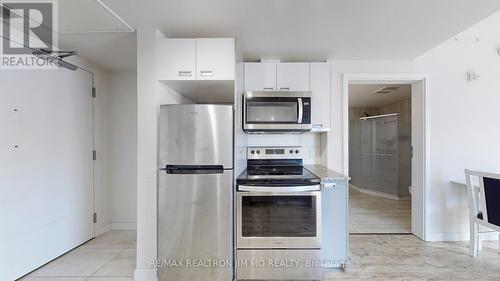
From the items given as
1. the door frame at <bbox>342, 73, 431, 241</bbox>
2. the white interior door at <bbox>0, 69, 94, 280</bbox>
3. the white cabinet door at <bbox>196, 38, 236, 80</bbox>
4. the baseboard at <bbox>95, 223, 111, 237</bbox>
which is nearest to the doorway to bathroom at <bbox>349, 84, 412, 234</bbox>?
the door frame at <bbox>342, 73, 431, 241</bbox>

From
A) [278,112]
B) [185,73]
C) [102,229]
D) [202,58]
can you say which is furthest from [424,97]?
[102,229]

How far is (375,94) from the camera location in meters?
5.14

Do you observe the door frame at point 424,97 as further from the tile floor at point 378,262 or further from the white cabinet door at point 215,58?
the white cabinet door at point 215,58

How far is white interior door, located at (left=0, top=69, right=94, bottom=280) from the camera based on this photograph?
2.16m

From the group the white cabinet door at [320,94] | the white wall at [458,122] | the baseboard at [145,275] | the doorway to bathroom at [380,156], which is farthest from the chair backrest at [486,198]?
the baseboard at [145,275]

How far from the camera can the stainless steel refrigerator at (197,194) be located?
81.3 inches

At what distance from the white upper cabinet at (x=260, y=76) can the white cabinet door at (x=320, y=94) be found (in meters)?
0.45

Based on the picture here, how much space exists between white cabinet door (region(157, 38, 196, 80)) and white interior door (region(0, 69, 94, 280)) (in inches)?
52.6

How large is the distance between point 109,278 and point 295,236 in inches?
66.8

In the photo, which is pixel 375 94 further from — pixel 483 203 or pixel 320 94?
pixel 483 203

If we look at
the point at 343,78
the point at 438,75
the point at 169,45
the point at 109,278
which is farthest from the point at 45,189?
the point at 438,75

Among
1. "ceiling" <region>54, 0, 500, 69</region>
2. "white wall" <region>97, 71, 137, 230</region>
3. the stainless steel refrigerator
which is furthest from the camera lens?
"white wall" <region>97, 71, 137, 230</region>

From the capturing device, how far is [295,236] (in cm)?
217

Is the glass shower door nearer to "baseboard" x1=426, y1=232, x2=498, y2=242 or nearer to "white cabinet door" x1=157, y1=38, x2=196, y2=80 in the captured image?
"baseboard" x1=426, y1=232, x2=498, y2=242
